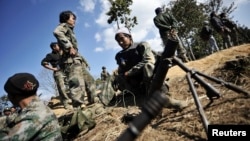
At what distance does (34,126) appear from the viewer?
230 centimetres

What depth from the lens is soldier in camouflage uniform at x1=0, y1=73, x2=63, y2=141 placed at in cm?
226

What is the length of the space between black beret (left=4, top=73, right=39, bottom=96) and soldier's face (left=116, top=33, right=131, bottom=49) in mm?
2020

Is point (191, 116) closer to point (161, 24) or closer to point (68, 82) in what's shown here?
point (68, 82)

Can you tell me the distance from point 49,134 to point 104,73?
575 inches

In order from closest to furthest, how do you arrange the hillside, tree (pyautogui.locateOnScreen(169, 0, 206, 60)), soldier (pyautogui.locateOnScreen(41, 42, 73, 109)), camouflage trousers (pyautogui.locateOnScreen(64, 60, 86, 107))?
the hillside, camouflage trousers (pyautogui.locateOnScreen(64, 60, 86, 107)), soldier (pyautogui.locateOnScreen(41, 42, 73, 109)), tree (pyautogui.locateOnScreen(169, 0, 206, 60))

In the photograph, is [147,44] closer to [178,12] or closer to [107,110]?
[107,110]

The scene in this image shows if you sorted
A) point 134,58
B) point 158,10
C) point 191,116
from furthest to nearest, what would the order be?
point 158,10, point 134,58, point 191,116

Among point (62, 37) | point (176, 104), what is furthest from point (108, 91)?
point (176, 104)

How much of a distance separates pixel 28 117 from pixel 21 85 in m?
0.36

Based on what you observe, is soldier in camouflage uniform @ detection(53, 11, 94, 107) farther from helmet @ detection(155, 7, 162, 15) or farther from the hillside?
helmet @ detection(155, 7, 162, 15)

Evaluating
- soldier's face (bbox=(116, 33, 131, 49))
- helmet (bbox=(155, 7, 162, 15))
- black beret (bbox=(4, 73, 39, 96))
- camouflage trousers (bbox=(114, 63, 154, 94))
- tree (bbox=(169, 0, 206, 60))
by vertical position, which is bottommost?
camouflage trousers (bbox=(114, 63, 154, 94))

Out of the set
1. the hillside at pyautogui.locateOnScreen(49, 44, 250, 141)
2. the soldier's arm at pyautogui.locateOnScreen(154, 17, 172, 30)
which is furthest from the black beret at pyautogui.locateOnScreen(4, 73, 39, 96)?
the soldier's arm at pyautogui.locateOnScreen(154, 17, 172, 30)

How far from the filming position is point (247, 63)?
372 cm

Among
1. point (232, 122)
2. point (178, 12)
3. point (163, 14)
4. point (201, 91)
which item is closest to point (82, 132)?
point (201, 91)
